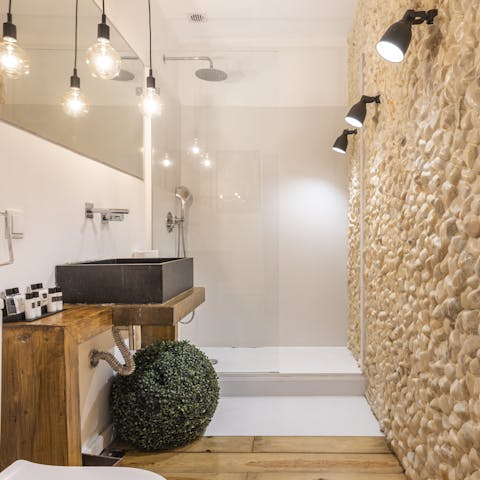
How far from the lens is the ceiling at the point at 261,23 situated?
3166mm

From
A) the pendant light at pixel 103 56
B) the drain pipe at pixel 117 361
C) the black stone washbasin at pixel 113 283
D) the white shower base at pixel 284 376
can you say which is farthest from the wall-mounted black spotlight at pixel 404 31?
the white shower base at pixel 284 376

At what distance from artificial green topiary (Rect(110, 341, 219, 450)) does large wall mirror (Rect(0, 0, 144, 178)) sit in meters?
1.16

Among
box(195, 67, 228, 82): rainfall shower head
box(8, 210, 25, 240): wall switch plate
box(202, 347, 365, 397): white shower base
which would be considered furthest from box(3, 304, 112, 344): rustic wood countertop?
box(195, 67, 228, 82): rainfall shower head

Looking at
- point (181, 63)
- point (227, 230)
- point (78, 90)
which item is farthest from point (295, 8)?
point (78, 90)

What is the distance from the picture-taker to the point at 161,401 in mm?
2094

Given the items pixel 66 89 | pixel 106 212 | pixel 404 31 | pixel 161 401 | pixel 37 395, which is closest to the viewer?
pixel 37 395

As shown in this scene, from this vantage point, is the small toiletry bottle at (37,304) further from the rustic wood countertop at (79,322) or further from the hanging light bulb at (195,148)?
the hanging light bulb at (195,148)

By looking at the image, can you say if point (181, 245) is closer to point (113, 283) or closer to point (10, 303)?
point (113, 283)

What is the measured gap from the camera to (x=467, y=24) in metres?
1.29

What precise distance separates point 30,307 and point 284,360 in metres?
2.21

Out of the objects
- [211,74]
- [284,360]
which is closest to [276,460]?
[284,360]

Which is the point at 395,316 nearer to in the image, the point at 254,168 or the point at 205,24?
the point at 254,168

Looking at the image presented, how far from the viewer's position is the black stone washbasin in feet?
6.02

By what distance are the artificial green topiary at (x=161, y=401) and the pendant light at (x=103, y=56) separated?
1.44 m
